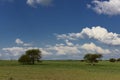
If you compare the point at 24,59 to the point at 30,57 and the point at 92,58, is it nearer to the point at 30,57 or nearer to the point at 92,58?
the point at 30,57

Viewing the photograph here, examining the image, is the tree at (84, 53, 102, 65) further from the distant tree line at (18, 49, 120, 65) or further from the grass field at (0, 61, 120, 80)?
the grass field at (0, 61, 120, 80)

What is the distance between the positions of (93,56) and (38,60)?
30050mm

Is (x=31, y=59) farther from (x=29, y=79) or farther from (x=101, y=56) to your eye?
(x=29, y=79)

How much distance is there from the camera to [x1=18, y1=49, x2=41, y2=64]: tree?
153m

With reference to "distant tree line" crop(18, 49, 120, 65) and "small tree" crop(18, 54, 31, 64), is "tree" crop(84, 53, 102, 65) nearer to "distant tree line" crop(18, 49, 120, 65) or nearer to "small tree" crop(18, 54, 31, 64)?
"distant tree line" crop(18, 49, 120, 65)

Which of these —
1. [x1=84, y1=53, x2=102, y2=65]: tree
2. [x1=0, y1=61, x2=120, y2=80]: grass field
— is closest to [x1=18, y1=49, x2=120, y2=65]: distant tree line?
[x1=84, y1=53, x2=102, y2=65]: tree

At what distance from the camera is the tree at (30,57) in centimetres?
15338

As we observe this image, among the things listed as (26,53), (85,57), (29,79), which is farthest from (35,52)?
(29,79)

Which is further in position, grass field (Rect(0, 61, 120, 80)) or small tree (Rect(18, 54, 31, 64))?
small tree (Rect(18, 54, 31, 64))

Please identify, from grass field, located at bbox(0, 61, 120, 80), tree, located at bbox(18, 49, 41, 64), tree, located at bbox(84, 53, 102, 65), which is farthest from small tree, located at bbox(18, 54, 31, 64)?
grass field, located at bbox(0, 61, 120, 80)

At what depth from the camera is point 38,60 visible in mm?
159250

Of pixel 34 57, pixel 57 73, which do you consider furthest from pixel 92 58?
pixel 57 73

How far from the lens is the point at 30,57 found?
157m

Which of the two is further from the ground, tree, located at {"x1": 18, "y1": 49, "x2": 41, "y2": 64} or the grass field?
tree, located at {"x1": 18, "y1": 49, "x2": 41, "y2": 64}
